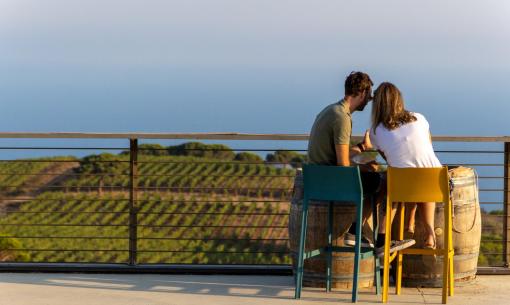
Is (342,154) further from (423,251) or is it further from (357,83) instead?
(423,251)

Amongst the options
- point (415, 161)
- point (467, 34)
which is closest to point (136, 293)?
point (415, 161)

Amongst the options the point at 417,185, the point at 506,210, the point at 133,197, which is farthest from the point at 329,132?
the point at 506,210

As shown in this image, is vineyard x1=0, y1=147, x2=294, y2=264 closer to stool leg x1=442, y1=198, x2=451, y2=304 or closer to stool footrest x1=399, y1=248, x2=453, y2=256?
stool footrest x1=399, y1=248, x2=453, y2=256

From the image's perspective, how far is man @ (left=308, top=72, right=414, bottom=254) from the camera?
20.5 ft

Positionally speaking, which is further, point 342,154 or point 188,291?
point 188,291

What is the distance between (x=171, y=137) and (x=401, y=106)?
5.16 feet

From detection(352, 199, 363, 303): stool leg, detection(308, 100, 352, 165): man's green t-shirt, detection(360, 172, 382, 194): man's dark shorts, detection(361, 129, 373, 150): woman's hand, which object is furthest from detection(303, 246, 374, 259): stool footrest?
detection(361, 129, 373, 150): woman's hand

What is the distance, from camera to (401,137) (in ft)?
20.7

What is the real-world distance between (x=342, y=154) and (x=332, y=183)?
211mm

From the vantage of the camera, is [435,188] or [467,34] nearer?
[435,188]

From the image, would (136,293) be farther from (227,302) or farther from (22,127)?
(22,127)

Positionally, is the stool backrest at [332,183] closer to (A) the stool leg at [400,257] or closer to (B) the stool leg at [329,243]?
(B) the stool leg at [329,243]

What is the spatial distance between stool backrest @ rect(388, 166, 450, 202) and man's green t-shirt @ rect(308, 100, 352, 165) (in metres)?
0.37

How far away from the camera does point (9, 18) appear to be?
7480 inches
